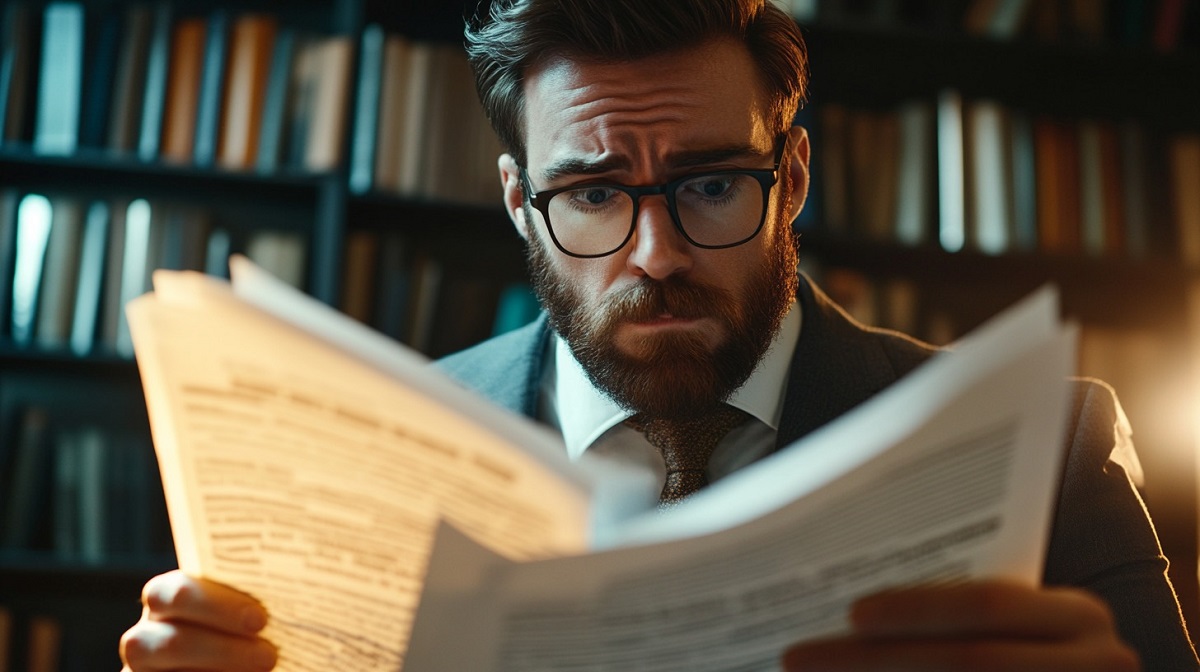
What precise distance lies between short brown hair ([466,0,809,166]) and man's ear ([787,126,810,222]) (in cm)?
4

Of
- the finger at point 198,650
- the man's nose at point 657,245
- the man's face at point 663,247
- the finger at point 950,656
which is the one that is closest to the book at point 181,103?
the man's face at point 663,247

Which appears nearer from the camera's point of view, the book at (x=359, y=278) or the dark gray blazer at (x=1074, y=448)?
the dark gray blazer at (x=1074, y=448)

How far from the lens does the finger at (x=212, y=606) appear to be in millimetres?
617

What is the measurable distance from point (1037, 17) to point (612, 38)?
1360mm

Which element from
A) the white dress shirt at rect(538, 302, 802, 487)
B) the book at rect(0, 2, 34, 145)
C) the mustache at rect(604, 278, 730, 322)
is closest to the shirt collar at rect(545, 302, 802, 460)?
the white dress shirt at rect(538, 302, 802, 487)

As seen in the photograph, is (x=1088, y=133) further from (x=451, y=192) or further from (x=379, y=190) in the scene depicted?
(x=379, y=190)

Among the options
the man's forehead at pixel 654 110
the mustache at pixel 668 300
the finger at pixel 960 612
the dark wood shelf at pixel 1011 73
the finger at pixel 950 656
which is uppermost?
the dark wood shelf at pixel 1011 73

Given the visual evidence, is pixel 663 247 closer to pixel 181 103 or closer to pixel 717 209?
pixel 717 209

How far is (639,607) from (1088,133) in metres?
1.91

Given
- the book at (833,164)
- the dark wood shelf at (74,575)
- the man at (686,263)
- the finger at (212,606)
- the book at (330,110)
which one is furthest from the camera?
the book at (833,164)

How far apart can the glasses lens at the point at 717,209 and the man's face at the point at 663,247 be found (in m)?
0.01

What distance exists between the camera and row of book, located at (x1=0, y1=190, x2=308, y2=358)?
177cm

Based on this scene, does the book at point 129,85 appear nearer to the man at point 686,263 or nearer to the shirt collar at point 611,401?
the man at point 686,263

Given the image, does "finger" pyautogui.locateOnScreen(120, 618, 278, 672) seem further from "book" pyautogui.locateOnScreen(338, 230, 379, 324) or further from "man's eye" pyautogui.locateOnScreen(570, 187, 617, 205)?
"book" pyautogui.locateOnScreen(338, 230, 379, 324)
